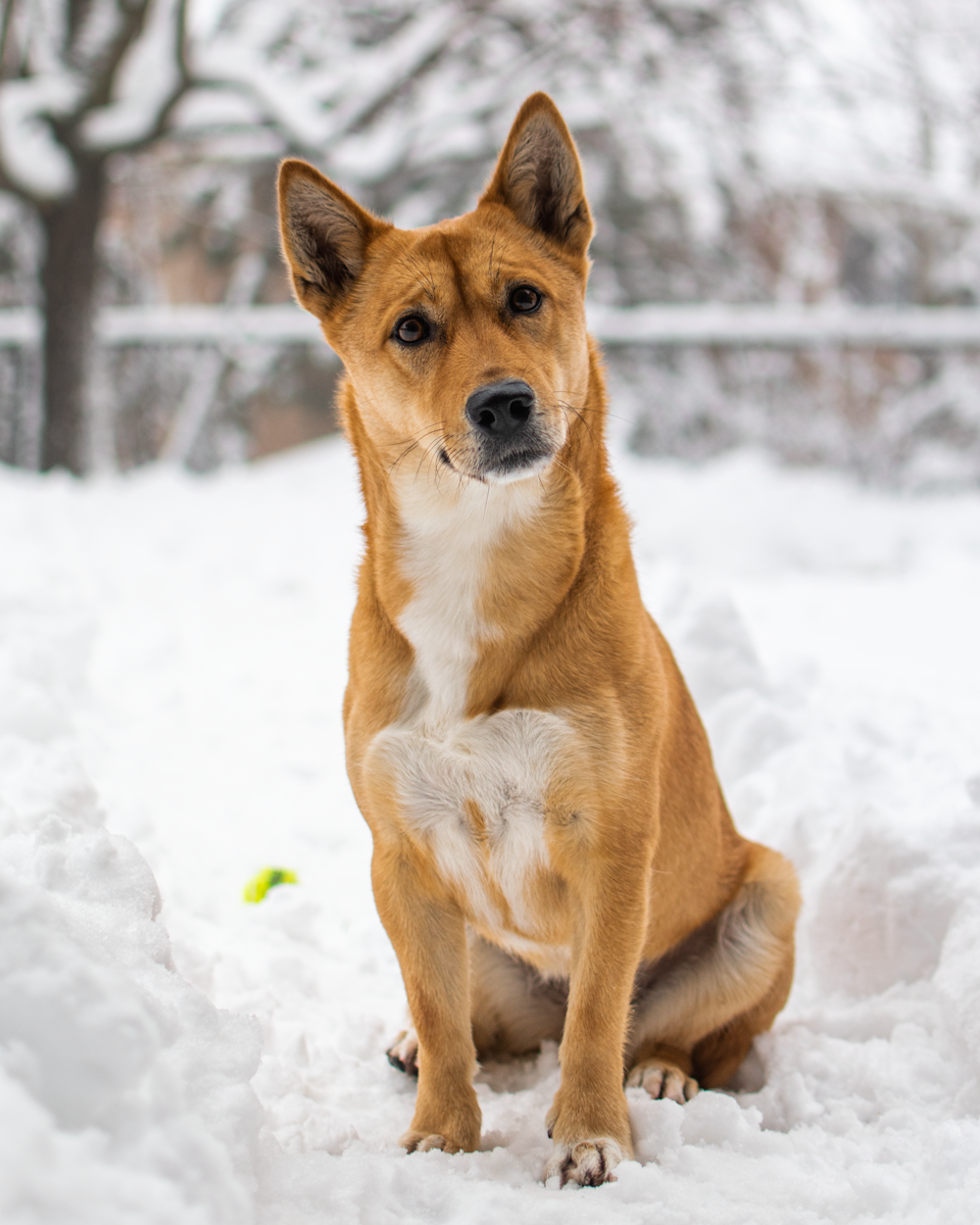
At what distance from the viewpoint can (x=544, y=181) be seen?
2.56 metres

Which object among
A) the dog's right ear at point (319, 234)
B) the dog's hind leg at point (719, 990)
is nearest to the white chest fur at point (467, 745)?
the dog's hind leg at point (719, 990)

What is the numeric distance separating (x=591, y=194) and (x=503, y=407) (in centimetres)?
1008

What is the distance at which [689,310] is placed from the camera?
11.2 m

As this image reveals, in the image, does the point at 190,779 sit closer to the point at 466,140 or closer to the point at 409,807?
the point at 409,807

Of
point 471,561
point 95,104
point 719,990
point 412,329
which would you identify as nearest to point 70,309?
point 95,104

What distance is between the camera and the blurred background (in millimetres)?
9430

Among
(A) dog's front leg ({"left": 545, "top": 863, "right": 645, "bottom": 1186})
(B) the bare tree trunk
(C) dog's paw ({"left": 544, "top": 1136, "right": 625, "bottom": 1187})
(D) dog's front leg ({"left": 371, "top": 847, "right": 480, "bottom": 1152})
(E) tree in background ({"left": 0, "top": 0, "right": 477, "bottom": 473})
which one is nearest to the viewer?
(C) dog's paw ({"left": 544, "top": 1136, "right": 625, "bottom": 1187})

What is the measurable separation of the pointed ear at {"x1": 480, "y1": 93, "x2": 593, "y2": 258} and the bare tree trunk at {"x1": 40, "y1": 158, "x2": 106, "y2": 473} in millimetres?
8105

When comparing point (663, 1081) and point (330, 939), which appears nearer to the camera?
point (663, 1081)

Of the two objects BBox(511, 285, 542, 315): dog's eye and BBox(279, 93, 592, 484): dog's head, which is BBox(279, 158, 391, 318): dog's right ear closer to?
BBox(279, 93, 592, 484): dog's head

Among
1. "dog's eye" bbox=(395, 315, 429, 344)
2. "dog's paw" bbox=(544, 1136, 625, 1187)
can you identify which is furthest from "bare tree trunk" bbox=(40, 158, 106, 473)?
"dog's paw" bbox=(544, 1136, 625, 1187)

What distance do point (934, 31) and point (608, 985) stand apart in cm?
1103

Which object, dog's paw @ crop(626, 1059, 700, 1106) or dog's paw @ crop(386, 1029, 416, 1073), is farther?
dog's paw @ crop(386, 1029, 416, 1073)

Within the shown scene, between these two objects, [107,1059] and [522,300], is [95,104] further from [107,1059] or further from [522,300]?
[107,1059]
